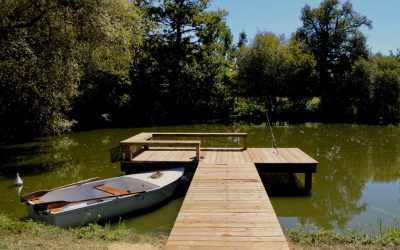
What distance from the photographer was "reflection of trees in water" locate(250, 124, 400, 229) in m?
9.53

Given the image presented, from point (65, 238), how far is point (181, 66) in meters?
28.4

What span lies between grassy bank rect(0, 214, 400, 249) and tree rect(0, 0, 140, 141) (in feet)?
27.5

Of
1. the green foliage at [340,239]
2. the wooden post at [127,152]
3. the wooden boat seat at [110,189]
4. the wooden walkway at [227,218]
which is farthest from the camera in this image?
the wooden post at [127,152]

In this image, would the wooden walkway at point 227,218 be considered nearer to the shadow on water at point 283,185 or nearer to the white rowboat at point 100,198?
the white rowboat at point 100,198

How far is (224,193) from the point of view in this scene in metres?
7.53

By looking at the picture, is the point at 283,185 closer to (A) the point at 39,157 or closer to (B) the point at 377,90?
(A) the point at 39,157

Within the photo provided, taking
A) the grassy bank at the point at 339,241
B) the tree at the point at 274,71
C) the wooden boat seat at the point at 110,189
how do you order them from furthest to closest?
the tree at the point at 274,71 < the wooden boat seat at the point at 110,189 < the grassy bank at the point at 339,241

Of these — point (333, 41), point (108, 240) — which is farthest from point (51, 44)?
point (333, 41)

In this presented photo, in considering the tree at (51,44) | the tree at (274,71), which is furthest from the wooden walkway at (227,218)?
the tree at (274,71)

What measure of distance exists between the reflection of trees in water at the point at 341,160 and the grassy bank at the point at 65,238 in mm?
4112

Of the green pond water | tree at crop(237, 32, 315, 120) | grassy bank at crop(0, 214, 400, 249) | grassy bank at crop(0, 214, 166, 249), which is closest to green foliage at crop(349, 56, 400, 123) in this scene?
tree at crop(237, 32, 315, 120)

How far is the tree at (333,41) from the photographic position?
1414 inches

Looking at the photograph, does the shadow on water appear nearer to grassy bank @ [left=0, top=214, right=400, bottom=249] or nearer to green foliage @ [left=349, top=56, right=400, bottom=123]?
grassy bank @ [left=0, top=214, right=400, bottom=249]

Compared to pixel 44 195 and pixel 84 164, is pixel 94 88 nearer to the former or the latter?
pixel 84 164
